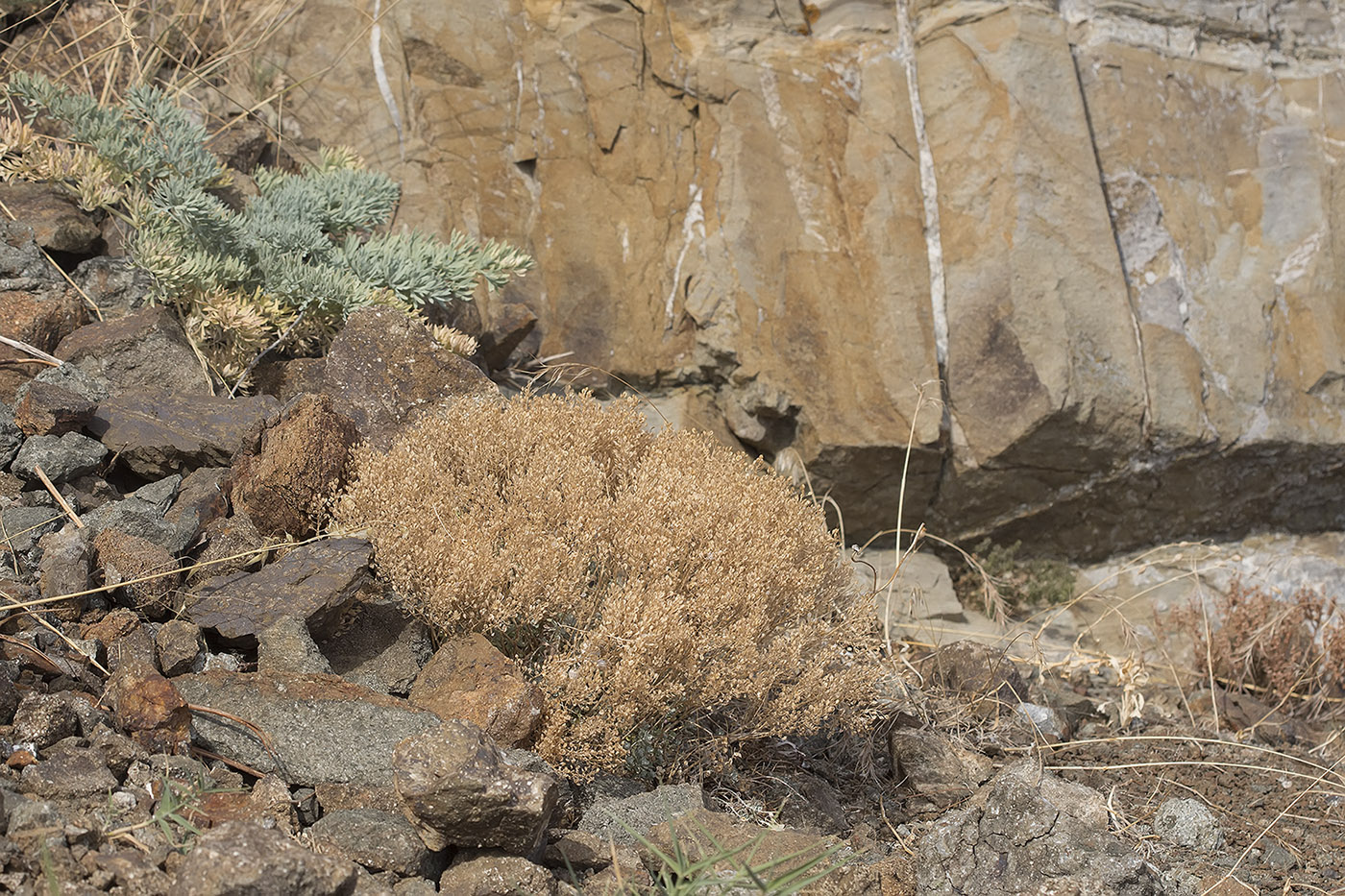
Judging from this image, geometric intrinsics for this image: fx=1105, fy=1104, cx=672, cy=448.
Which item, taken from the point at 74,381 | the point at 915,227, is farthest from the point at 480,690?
the point at 915,227

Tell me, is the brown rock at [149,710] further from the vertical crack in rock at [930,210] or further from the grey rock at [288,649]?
the vertical crack in rock at [930,210]

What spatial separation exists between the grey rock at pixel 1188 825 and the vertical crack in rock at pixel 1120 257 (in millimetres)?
2333

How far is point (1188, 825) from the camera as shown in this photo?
3789 mm

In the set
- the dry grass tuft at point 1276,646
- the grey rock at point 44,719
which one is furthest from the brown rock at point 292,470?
the dry grass tuft at point 1276,646

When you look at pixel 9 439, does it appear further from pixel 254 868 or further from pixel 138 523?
pixel 254 868

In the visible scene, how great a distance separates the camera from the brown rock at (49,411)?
11.5 feet

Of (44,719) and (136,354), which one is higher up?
(136,354)

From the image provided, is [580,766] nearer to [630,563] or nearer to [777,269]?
[630,563]

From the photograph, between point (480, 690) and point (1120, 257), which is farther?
point (1120, 257)

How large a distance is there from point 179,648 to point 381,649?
1.82 feet

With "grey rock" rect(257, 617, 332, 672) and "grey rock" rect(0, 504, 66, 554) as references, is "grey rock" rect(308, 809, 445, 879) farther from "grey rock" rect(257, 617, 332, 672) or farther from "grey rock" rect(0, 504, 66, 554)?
"grey rock" rect(0, 504, 66, 554)

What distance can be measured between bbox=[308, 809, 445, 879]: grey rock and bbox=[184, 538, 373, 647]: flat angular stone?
2.34 ft

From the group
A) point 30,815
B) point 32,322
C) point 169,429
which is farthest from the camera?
point 32,322

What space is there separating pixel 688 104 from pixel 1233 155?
124 inches
